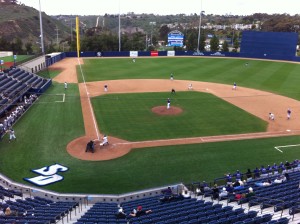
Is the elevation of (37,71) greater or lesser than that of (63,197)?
greater

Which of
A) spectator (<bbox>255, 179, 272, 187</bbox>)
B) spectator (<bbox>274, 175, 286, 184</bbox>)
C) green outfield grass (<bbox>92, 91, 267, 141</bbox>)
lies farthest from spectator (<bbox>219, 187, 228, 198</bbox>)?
green outfield grass (<bbox>92, 91, 267, 141</bbox>)

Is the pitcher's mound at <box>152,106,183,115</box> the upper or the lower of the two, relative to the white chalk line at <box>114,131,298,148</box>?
upper

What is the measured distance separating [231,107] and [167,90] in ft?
34.0

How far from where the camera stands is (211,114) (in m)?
31.7

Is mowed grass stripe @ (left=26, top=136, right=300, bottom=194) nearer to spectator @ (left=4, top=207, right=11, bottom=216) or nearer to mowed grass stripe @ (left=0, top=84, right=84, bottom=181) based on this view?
mowed grass stripe @ (left=0, top=84, right=84, bottom=181)

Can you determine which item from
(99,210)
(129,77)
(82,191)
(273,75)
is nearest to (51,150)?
(82,191)

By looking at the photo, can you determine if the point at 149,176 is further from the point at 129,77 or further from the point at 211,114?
the point at 129,77

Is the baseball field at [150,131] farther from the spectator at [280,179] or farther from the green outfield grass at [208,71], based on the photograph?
the spectator at [280,179]

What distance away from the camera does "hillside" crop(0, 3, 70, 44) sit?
423ft

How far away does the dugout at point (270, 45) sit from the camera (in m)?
70.9

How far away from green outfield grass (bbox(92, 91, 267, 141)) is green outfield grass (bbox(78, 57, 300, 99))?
1228 centimetres

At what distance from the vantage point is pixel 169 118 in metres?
30.2

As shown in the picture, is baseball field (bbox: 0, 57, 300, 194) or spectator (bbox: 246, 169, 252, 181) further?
baseball field (bbox: 0, 57, 300, 194)

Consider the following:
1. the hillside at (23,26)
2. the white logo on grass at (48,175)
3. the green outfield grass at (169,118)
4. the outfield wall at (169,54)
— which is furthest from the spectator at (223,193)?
the hillside at (23,26)
